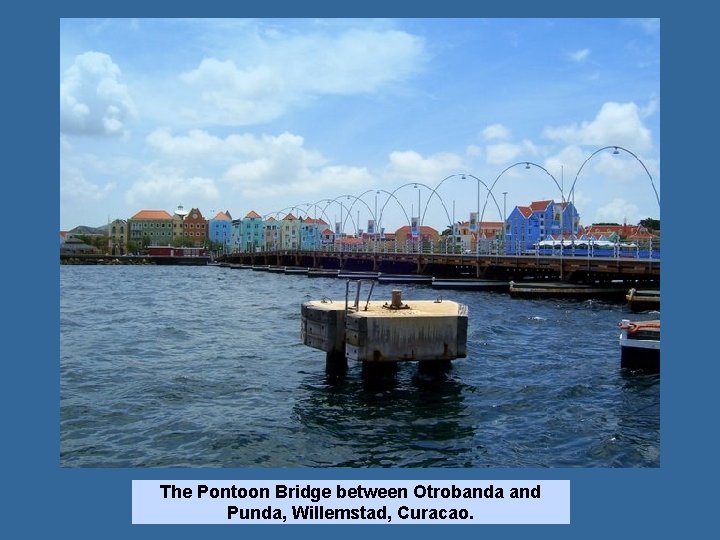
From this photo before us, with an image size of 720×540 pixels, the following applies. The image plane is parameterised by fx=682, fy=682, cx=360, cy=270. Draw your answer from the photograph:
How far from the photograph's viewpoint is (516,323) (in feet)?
128

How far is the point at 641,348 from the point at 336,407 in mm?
11738

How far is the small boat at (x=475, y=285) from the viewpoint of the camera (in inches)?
2709

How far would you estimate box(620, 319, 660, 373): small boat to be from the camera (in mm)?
23703

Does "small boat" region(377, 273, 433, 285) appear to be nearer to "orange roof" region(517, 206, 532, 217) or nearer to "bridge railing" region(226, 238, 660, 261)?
"bridge railing" region(226, 238, 660, 261)

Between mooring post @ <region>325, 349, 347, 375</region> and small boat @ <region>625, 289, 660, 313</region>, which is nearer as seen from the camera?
mooring post @ <region>325, 349, 347, 375</region>

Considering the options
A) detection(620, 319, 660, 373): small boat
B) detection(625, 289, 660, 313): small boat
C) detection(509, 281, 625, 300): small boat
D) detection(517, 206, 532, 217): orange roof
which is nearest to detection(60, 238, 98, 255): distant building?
detection(517, 206, 532, 217): orange roof

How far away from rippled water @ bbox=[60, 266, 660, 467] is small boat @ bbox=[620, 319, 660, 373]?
674 mm

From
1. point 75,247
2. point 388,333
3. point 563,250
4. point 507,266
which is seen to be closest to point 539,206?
point 563,250

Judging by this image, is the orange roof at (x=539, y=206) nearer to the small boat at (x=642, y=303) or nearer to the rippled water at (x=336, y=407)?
the small boat at (x=642, y=303)

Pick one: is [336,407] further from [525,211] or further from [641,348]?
[525,211]

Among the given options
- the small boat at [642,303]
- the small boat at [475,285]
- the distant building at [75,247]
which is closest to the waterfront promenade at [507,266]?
the small boat at [475,285]

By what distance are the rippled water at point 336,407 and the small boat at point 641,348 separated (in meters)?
0.67

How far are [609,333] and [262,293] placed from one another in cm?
3944

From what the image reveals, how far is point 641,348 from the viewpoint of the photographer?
23922 mm
